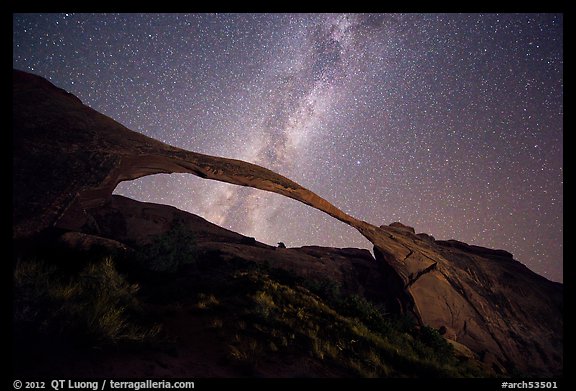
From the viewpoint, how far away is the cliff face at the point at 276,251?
9312 mm

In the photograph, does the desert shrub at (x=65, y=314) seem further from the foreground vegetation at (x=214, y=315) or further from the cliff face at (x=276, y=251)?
the cliff face at (x=276, y=251)

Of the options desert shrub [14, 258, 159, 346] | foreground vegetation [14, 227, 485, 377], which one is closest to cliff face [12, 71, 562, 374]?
foreground vegetation [14, 227, 485, 377]

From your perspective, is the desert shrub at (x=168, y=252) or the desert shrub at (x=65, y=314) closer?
the desert shrub at (x=65, y=314)

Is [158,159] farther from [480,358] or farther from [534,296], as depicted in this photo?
[534,296]

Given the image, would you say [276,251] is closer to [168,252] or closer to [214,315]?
[168,252]

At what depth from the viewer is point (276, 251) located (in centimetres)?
2364

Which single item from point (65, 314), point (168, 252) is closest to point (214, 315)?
point (65, 314)

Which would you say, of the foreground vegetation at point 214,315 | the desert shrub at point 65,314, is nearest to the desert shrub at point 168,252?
the foreground vegetation at point 214,315

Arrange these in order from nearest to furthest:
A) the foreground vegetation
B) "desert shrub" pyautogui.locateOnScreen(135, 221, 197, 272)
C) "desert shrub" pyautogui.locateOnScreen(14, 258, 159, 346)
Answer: "desert shrub" pyautogui.locateOnScreen(14, 258, 159, 346) → the foreground vegetation → "desert shrub" pyautogui.locateOnScreen(135, 221, 197, 272)

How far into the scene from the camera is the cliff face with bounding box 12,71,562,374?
Result: 931 cm

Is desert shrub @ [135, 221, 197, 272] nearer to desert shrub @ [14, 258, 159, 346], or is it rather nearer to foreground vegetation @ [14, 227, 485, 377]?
foreground vegetation @ [14, 227, 485, 377]

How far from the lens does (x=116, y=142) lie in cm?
1289
